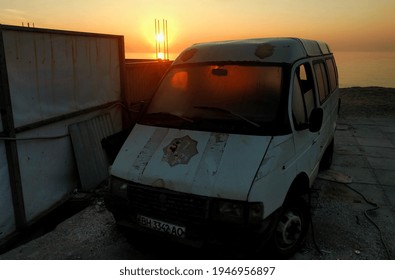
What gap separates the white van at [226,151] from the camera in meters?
2.93

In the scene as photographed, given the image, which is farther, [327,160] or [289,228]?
[327,160]

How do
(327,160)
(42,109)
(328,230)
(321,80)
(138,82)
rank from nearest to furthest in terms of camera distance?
(328,230) → (42,109) → (321,80) → (327,160) → (138,82)

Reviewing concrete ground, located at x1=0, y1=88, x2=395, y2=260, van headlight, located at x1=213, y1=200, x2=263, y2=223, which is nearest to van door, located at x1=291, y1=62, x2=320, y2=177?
concrete ground, located at x1=0, y1=88, x2=395, y2=260

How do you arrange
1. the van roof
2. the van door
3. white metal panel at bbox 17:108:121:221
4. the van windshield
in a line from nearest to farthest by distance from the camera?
1. the van windshield
2. the van door
3. the van roof
4. white metal panel at bbox 17:108:121:221

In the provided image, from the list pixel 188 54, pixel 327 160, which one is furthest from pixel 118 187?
pixel 327 160

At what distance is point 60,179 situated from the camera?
5281 millimetres

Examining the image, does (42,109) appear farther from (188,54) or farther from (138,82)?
(138,82)

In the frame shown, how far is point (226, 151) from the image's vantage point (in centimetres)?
316

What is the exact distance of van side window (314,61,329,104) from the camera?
4867 millimetres

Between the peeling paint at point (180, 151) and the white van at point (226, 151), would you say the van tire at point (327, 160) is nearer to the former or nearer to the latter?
the white van at point (226, 151)

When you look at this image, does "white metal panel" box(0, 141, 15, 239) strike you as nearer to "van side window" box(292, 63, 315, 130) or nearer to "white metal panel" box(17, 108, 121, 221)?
"white metal panel" box(17, 108, 121, 221)

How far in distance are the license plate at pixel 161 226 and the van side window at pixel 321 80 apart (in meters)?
3.14

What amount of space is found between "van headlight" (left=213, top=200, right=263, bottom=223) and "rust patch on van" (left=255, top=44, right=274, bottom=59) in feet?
6.46

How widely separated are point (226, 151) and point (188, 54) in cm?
182
